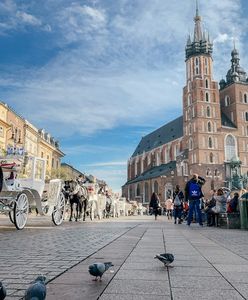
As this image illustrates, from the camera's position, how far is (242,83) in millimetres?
80562

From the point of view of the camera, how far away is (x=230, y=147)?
75750 millimetres

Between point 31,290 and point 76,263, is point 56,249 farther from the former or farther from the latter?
point 31,290

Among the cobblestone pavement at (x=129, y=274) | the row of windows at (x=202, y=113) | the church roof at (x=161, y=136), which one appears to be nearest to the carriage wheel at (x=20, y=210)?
the cobblestone pavement at (x=129, y=274)

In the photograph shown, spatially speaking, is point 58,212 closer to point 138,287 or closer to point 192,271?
point 192,271

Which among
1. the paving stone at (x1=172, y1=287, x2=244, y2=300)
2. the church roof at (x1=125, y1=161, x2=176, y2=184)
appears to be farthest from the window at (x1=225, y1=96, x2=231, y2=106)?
the paving stone at (x1=172, y1=287, x2=244, y2=300)

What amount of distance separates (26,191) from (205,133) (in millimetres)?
66657

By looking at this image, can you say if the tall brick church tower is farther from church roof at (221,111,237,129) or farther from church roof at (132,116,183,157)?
church roof at (132,116,183,157)

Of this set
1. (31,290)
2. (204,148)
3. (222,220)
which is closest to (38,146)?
(204,148)

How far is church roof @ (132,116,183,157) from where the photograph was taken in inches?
3602

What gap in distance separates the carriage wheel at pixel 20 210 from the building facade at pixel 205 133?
5805cm

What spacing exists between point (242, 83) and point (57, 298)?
276 ft

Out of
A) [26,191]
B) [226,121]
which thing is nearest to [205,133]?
[226,121]

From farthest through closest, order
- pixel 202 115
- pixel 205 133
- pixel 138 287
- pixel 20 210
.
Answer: pixel 202 115 → pixel 205 133 → pixel 20 210 → pixel 138 287

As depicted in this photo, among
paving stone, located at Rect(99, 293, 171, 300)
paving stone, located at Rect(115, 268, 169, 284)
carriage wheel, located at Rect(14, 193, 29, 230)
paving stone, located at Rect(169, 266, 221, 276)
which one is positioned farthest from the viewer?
carriage wheel, located at Rect(14, 193, 29, 230)
